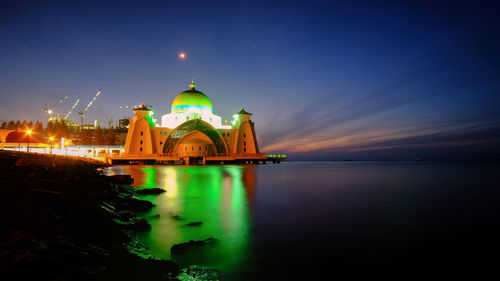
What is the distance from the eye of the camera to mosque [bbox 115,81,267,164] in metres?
53.5

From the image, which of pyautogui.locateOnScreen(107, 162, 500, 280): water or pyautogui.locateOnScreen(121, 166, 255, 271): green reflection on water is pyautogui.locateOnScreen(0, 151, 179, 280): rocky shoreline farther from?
pyautogui.locateOnScreen(107, 162, 500, 280): water

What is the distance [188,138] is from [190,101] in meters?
9.75

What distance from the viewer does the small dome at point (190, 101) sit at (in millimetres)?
59531

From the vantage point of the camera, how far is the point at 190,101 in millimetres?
59531

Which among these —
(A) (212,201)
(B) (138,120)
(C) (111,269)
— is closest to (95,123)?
(B) (138,120)

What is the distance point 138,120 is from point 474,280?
57.5 meters

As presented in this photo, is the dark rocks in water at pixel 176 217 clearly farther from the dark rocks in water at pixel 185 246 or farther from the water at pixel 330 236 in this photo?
the dark rocks in water at pixel 185 246

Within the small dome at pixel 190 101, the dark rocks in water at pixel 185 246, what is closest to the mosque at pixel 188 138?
the small dome at pixel 190 101

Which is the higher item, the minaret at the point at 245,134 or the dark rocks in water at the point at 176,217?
the minaret at the point at 245,134

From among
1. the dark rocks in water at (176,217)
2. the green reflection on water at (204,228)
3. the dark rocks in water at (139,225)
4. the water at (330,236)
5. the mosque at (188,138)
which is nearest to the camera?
the water at (330,236)

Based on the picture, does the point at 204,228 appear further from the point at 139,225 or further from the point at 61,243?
the point at 61,243

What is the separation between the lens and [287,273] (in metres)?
4.83

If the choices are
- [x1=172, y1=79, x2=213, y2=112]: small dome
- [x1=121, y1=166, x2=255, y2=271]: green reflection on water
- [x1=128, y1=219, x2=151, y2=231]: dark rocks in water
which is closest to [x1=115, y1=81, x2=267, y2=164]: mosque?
[x1=172, y1=79, x2=213, y2=112]: small dome

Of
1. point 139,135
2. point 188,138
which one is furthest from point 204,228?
point 139,135
